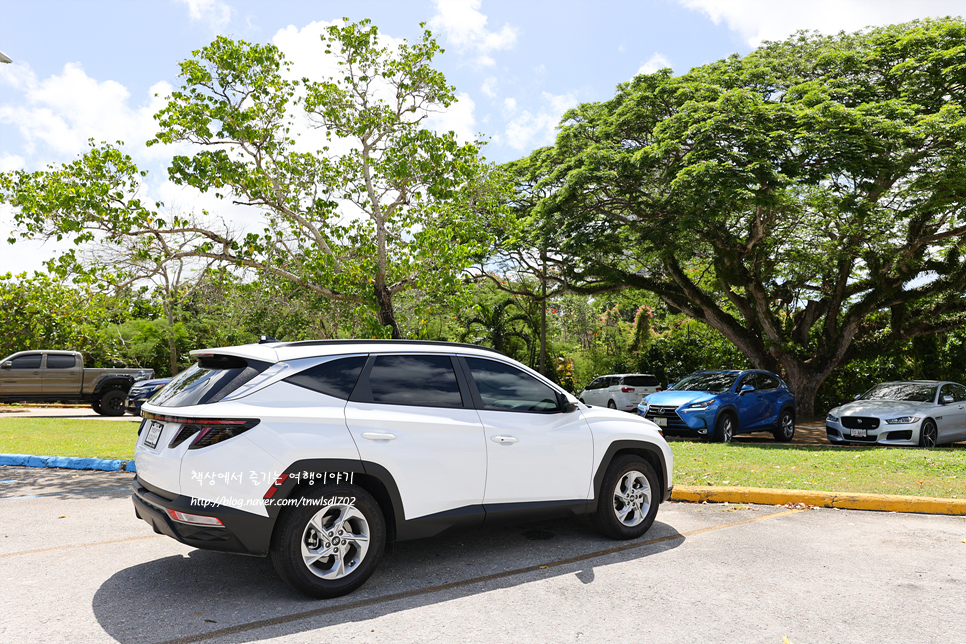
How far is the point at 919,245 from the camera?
59.2ft

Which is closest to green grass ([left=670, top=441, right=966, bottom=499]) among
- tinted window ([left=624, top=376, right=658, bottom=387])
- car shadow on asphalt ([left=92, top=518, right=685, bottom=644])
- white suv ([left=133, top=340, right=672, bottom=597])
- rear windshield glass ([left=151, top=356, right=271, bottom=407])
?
car shadow on asphalt ([left=92, top=518, right=685, bottom=644])

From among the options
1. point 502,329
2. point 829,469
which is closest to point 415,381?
point 829,469

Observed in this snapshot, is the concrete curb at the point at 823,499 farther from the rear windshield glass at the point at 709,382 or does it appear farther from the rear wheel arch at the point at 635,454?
the rear windshield glass at the point at 709,382

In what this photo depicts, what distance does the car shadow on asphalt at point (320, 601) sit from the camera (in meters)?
4.14

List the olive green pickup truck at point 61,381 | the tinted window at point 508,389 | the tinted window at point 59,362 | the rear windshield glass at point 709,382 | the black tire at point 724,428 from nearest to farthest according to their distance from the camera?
the tinted window at point 508,389 → the black tire at point 724,428 → the rear windshield glass at point 709,382 → the olive green pickup truck at point 61,381 → the tinted window at point 59,362

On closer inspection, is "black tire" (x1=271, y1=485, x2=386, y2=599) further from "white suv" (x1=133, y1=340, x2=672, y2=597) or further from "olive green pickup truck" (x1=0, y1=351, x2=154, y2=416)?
"olive green pickup truck" (x1=0, y1=351, x2=154, y2=416)

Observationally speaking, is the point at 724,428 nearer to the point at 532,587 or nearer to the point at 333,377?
the point at 532,587

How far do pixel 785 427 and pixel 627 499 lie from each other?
428 inches

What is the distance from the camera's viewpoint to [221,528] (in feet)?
14.1

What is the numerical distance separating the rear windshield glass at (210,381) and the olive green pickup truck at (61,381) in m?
17.8

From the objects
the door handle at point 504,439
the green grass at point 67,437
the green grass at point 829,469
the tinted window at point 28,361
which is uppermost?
the tinted window at point 28,361

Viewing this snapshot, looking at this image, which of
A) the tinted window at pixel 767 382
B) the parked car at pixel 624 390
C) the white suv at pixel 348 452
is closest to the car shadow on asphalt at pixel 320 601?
the white suv at pixel 348 452

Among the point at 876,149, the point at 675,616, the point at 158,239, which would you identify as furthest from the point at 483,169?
the point at 675,616

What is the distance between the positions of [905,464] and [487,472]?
7474 mm
